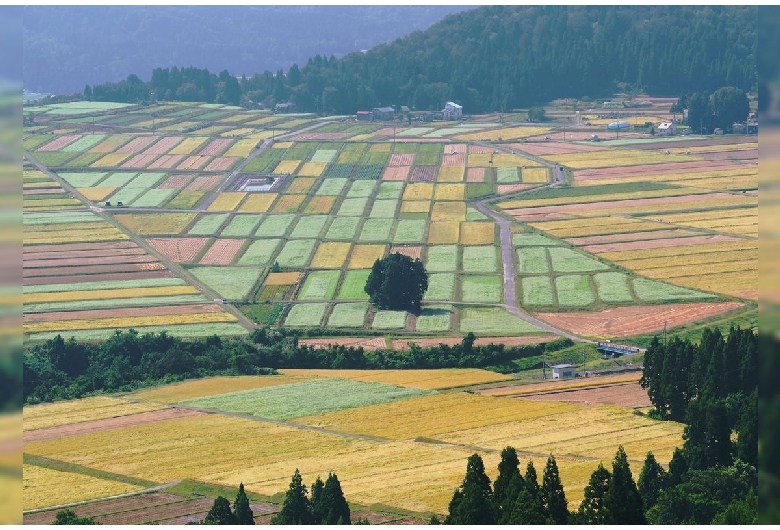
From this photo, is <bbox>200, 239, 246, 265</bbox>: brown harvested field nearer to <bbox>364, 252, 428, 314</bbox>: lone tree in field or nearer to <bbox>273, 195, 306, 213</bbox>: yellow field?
<bbox>273, 195, 306, 213</bbox>: yellow field

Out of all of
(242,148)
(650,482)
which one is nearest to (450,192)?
(242,148)

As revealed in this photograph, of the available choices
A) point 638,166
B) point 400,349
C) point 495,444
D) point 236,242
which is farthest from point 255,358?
point 638,166

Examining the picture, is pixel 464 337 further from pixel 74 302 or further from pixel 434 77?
pixel 434 77

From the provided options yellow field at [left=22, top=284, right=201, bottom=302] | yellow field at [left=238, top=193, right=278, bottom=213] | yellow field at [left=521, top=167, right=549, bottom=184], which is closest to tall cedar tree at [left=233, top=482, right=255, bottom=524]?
yellow field at [left=22, top=284, right=201, bottom=302]

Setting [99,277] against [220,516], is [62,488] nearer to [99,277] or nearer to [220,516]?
[220,516]

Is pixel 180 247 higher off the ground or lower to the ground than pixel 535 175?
lower

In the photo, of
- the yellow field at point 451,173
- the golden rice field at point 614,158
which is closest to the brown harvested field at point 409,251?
the yellow field at point 451,173
